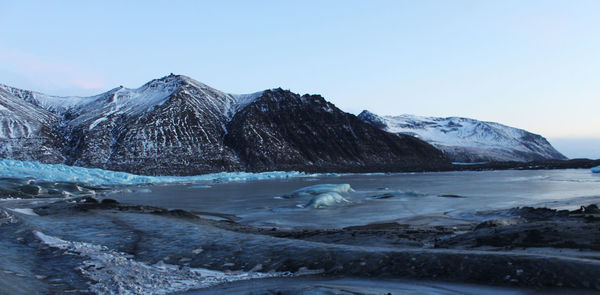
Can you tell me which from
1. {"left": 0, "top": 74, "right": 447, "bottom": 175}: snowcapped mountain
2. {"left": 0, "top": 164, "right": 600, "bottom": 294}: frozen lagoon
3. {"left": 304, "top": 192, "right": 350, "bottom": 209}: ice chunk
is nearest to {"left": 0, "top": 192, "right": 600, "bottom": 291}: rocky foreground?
{"left": 0, "top": 164, "right": 600, "bottom": 294}: frozen lagoon

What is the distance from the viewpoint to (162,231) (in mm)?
9500

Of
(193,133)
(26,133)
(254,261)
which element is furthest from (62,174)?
(26,133)

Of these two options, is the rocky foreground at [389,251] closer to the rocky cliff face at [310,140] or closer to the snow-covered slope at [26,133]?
the rocky cliff face at [310,140]

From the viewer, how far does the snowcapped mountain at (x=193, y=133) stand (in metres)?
90.5

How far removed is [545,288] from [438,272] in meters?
1.24

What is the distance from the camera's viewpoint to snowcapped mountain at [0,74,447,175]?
3563 inches

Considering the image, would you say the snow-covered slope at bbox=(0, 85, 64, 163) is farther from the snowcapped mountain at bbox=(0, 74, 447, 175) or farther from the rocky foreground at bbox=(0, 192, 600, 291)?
the rocky foreground at bbox=(0, 192, 600, 291)

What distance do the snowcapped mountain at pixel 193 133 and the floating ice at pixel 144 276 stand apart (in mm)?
78536

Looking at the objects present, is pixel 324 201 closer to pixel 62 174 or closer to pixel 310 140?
pixel 62 174

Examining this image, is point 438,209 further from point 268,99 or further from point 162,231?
point 268,99

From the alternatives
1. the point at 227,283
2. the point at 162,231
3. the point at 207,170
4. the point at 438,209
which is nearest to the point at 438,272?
the point at 227,283

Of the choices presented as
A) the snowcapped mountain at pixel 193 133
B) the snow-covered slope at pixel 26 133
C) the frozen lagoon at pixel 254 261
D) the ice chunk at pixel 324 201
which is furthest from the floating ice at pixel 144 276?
the snow-covered slope at pixel 26 133

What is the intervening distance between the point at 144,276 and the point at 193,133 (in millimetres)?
101081

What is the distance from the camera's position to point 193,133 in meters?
104
